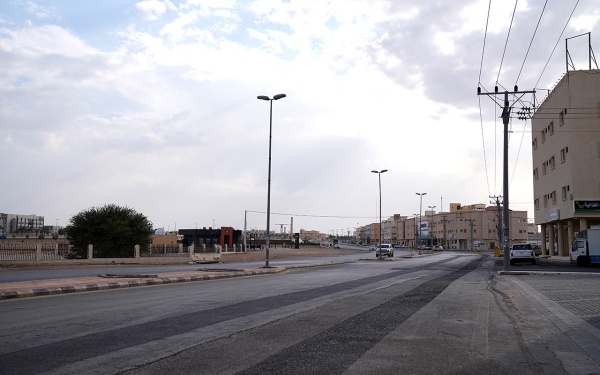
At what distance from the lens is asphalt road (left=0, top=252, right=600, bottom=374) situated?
21.0 ft

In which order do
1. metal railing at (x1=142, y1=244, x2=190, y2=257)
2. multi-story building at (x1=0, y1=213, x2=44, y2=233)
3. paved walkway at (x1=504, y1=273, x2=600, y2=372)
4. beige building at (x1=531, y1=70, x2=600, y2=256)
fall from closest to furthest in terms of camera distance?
paved walkway at (x1=504, y1=273, x2=600, y2=372) → metal railing at (x1=142, y1=244, x2=190, y2=257) → beige building at (x1=531, y1=70, x2=600, y2=256) → multi-story building at (x1=0, y1=213, x2=44, y2=233)

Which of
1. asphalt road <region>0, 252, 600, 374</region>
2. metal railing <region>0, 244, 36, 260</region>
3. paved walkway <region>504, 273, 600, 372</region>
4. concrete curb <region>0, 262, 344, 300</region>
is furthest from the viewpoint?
metal railing <region>0, 244, 36, 260</region>

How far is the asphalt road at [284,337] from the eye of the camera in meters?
6.39

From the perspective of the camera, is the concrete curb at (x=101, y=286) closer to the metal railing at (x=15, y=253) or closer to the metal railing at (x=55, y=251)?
the metal railing at (x=15, y=253)

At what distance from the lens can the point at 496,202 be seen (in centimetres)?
8038

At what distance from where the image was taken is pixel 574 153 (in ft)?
168

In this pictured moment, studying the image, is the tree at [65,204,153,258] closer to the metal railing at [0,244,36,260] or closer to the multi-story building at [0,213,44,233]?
the metal railing at [0,244,36,260]

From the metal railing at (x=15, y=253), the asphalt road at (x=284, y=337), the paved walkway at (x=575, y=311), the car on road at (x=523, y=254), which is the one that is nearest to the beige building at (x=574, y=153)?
A: the car on road at (x=523, y=254)

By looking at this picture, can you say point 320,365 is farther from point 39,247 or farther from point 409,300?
point 39,247

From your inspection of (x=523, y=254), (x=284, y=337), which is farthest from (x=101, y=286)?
(x=523, y=254)

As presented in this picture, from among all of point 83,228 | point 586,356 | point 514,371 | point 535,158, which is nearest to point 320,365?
point 514,371

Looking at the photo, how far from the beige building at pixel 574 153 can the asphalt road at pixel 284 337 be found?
42410mm

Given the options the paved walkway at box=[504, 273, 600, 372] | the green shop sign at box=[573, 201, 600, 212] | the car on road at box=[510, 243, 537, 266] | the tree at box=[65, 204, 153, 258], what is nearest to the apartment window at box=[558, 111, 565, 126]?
the green shop sign at box=[573, 201, 600, 212]

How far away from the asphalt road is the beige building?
42.4 meters
